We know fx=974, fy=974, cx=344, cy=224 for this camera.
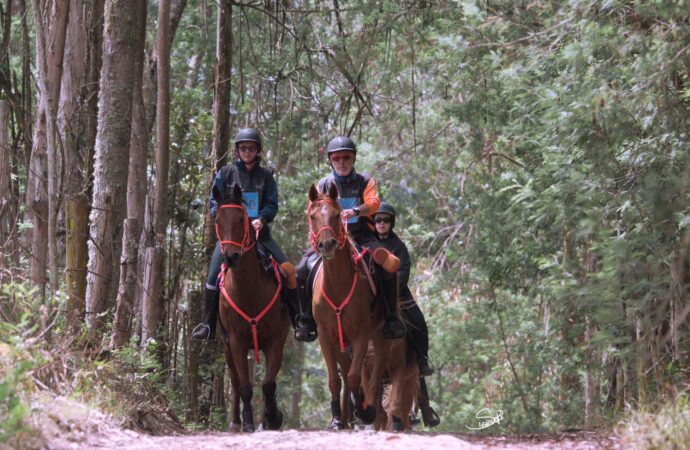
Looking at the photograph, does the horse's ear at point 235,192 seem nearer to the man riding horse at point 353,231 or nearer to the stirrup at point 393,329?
the man riding horse at point 353,231

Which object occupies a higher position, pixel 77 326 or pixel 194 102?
pixel 194 102

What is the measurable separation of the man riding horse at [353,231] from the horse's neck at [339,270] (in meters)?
0.64

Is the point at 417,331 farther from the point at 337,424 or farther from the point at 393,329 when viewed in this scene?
the point at 337,424

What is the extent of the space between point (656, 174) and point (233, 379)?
5539 millimetres

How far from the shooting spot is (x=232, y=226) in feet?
35.6

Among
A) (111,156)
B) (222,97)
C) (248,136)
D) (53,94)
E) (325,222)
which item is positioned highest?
(222,97)

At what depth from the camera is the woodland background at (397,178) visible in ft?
33.7

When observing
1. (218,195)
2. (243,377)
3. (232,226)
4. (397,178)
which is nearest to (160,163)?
(218,195)

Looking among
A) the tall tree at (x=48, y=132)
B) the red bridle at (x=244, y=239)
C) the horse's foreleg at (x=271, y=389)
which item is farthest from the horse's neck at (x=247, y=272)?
the tall tree at (x=48, y=132)

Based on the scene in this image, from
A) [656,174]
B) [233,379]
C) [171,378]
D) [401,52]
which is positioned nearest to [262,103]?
[401,52]

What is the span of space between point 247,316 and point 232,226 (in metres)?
1.26

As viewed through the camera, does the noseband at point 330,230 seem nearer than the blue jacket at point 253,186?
Yes

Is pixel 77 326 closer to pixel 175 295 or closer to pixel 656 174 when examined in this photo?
pixel 656 174

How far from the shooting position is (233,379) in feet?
39.3
